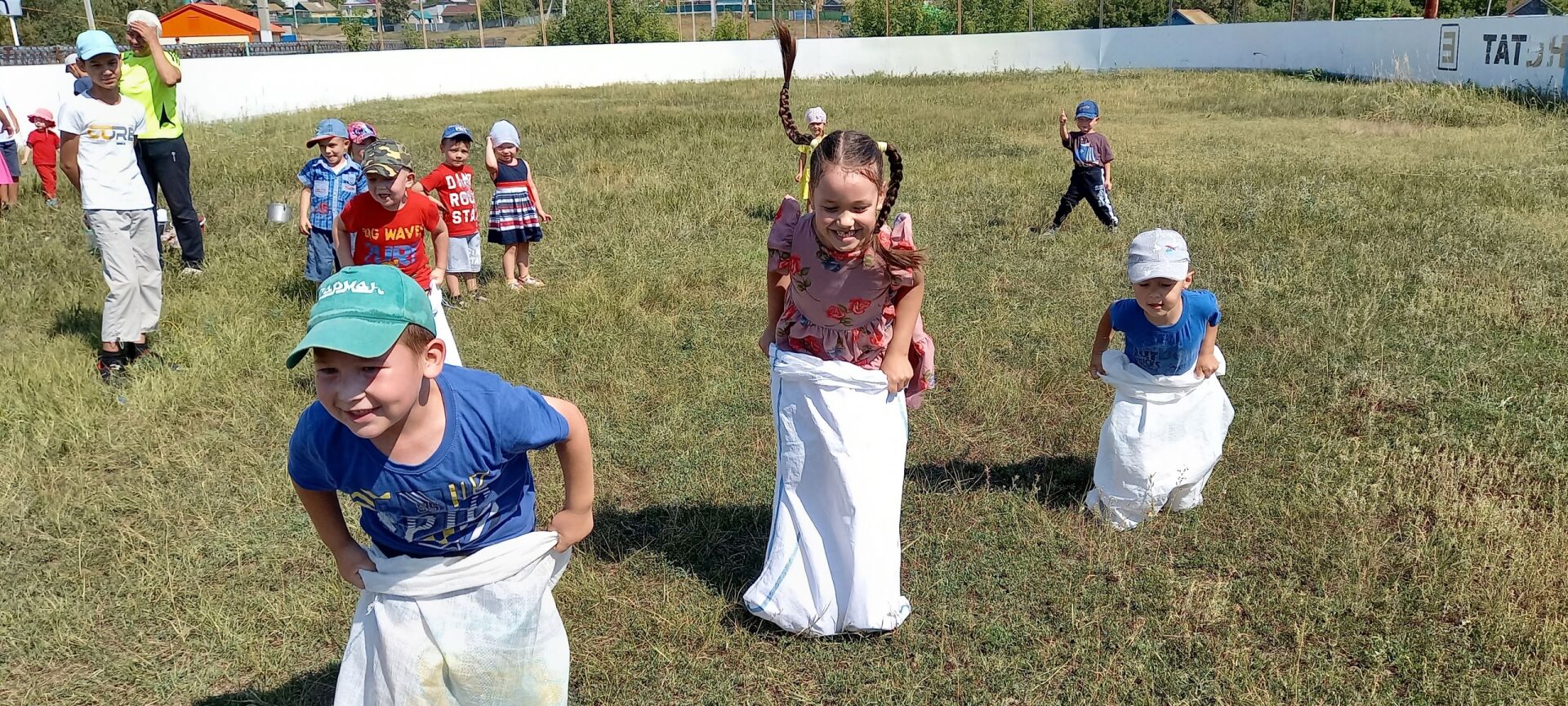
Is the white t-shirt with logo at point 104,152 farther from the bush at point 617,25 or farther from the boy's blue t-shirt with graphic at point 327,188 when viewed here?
the bush at point 617,25

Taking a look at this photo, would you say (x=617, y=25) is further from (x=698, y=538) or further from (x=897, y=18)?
(x=698, y=538)

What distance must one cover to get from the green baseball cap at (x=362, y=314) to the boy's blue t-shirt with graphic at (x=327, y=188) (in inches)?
234

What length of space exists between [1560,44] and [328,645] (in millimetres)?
21904

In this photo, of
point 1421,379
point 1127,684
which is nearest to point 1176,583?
point 1127,684

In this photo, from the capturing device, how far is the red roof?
63125mm

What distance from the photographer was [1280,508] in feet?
14.4

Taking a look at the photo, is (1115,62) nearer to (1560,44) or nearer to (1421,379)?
(1560,44)

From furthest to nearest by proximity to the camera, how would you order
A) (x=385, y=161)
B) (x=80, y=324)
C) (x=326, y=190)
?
(x=326, y=190) → (x=80, y=324) → (x=385, y=161)

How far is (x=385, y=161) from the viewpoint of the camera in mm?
5129

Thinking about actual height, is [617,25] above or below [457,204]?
above

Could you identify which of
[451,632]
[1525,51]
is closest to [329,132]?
[451,632]

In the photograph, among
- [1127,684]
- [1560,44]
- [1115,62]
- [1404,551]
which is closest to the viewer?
[1127,684]

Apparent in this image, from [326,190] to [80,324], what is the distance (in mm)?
1993

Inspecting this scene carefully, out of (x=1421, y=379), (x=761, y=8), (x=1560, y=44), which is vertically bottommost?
(x=1421, y=379)
